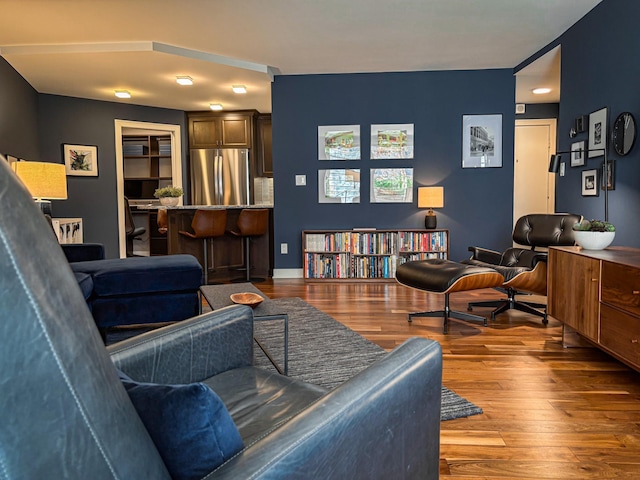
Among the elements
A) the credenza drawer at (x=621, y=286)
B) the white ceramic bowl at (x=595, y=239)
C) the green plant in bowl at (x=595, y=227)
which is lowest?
the credenza drawer at (x=621, y=286)

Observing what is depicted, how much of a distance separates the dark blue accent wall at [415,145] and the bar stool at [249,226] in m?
0.31

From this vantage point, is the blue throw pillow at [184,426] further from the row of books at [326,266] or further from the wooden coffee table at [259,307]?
the row of books at [326,266]

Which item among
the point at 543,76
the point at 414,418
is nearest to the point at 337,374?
the point at 414,418

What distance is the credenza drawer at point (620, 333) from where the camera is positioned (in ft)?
7.48

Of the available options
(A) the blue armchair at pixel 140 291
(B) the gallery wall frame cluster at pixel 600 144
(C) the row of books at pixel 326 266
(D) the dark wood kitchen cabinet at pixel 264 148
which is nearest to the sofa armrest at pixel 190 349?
(A) the blue armchair at pixel 140 291

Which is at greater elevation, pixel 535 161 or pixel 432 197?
pixel 535 161

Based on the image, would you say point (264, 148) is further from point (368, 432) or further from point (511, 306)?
point (368, 432)

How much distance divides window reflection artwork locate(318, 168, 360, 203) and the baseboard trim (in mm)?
975

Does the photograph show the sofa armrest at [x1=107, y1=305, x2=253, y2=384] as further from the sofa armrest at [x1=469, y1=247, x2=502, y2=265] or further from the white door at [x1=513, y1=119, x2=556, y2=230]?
the white door at [x1=513, y1=119, x2=556, y2=230]

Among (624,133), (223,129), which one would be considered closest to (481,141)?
(624,133)

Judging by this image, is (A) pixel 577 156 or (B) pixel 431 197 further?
(B) pixel 431 197

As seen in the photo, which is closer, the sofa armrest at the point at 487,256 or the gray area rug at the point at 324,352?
the gray area rug at the point at 324,352

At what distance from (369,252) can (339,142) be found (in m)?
1.47

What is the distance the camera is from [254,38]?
188 inches
